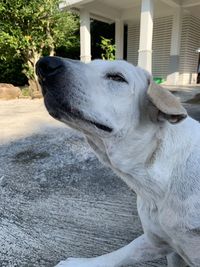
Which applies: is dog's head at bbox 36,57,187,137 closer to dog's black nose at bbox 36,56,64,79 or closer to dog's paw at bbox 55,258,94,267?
dog's black nose at bbox 36,56,64,79

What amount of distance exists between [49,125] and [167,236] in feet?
15.4

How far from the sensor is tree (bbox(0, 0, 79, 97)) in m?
11.4

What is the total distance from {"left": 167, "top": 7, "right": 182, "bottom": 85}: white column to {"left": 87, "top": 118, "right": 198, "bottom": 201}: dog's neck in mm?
12523

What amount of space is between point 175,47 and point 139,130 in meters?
12.7

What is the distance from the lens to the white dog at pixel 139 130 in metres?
1.37

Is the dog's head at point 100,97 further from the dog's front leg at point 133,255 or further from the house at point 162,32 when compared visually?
the house at point 162,32

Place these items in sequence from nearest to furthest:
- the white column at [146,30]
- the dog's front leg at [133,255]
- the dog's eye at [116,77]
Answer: the dog's eye at [116,77]
the dog's front leg at [133,255]
the white column at [146,30]

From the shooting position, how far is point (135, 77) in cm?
150

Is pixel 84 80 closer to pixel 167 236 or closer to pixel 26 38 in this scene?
pixel 167 236

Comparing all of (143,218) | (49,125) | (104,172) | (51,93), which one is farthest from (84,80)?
(49,125)

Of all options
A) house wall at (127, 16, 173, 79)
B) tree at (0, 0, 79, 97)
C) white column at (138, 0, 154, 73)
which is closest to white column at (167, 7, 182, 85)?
house wall at (127, 16, 173, 79)

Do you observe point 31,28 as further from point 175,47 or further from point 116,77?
point 116,77

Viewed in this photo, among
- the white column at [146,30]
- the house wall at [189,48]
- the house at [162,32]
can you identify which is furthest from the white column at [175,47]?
the white column at [146,30]

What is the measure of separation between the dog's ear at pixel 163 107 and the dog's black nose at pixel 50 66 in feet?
1.35
